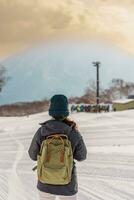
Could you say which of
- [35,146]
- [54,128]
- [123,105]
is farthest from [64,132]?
[123,105]

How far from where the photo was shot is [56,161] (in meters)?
4.96

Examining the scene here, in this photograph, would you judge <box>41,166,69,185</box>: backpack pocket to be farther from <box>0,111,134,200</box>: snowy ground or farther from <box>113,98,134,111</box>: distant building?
<box>113,98,134,111</box>: distant building

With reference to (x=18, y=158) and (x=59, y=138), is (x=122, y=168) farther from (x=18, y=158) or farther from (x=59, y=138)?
(x=59, y=138)

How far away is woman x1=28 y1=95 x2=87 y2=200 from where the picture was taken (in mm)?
4969

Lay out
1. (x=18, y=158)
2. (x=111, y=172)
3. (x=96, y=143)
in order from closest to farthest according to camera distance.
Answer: (x=111, y=172), (x=18, y=158), (x=96, y=143)

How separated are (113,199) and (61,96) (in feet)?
10.9

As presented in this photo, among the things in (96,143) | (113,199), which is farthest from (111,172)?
(96,143)

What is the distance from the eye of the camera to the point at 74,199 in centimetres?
501

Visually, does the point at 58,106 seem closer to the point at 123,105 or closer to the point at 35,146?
the point at 35,146

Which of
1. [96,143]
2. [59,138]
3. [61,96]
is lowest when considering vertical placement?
[96,143]

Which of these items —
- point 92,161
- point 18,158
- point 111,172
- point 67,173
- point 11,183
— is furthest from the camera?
point 18,158

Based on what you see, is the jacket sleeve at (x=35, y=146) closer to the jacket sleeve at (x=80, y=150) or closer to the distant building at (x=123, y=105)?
the jacket sleeve at (x=80, y=150)

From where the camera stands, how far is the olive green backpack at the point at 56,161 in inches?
194

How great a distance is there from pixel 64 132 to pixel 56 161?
11.4 inches
